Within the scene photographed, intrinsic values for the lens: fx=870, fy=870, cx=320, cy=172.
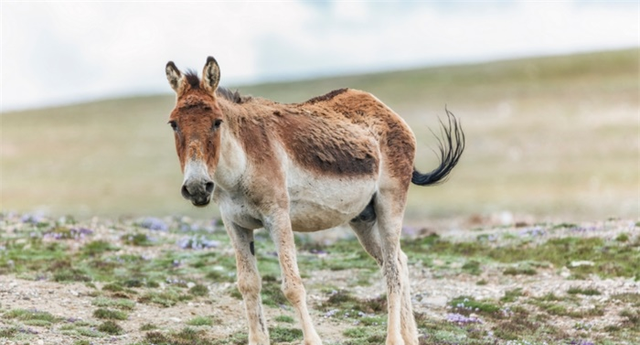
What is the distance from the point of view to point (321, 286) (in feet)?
65.8

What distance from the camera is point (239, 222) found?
12.4 metres

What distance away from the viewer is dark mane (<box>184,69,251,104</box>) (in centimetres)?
1180

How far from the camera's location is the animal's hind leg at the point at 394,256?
45.6 ft

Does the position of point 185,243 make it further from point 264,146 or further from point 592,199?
point 592,199

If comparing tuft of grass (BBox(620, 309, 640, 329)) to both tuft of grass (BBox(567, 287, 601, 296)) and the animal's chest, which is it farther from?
the animal's chest

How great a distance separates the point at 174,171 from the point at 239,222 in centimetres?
5917

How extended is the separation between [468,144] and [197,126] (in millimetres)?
66076

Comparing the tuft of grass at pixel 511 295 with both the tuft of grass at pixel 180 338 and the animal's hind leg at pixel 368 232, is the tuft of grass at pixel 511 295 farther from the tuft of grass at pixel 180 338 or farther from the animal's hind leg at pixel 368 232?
the tuft of grass at pixel 180 338

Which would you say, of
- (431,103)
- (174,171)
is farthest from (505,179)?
(431,103)

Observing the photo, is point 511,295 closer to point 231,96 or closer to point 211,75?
point 231,96

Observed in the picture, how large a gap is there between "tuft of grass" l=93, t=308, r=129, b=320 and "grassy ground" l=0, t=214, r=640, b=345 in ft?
0.11

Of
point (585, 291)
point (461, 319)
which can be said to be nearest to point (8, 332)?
point (461, 319)

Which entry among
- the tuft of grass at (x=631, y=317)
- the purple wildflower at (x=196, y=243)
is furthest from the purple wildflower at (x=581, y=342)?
the purple wildflower at (x=196, y=243)

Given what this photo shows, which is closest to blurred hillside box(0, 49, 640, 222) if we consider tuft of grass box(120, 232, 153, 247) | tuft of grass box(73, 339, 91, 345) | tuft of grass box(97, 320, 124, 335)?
tuft of grass box(120, 232, 153, 247)
